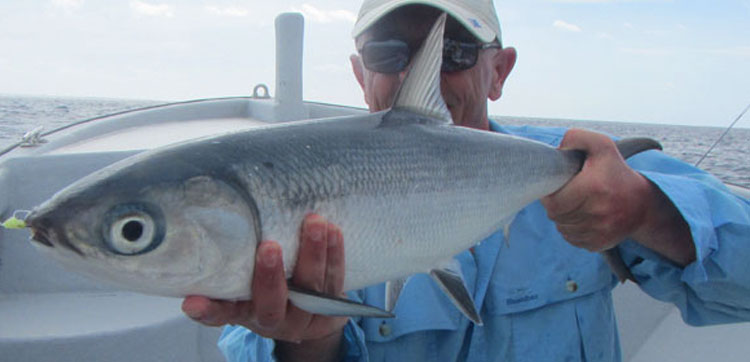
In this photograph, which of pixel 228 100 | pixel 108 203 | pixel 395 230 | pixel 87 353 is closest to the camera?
pixel 108 203

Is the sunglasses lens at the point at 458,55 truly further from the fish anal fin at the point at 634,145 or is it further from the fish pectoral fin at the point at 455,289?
the fish pectoral fin at the point at 455,289

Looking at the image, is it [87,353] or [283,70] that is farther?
[283,70]

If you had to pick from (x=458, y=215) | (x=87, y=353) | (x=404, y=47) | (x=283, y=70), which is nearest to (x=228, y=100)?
(x=283, y=70)

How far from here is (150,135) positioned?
16.6 feet

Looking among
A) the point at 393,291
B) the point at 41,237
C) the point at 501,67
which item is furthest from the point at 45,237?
the point at 501,67

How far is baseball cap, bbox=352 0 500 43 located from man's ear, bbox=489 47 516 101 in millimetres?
280

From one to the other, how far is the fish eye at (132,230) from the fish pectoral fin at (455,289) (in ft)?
2.61

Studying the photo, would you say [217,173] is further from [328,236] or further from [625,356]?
[625,356]

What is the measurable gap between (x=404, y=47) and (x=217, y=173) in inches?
47.8

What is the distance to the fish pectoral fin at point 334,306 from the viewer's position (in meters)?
Answer: 1.26

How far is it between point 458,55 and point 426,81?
24.3 inches

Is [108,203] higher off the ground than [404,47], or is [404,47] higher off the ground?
[404,47]

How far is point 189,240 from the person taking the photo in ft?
3.91

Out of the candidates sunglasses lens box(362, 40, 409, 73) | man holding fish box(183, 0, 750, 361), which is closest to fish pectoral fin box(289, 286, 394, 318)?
man holding fish box(183, 0, 750, 361)
